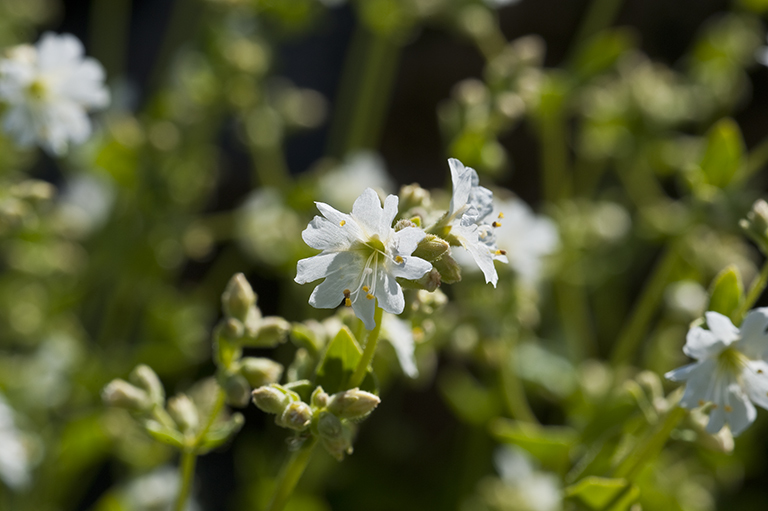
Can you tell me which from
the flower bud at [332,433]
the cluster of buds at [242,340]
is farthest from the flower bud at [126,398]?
the flower bud at [332,433]

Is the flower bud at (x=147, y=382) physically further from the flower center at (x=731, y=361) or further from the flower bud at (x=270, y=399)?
the flower center at (x=731, y=361)

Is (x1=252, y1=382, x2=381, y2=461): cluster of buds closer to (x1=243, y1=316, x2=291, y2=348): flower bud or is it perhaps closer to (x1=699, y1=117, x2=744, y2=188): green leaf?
(x1=243, y1=316, x2=291, y2=348): flower bud


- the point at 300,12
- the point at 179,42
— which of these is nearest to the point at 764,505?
the point at 300,12

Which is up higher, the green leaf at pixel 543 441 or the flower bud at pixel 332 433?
the flower bud at pixel 332 433

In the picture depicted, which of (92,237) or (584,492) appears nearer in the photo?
(584,492)

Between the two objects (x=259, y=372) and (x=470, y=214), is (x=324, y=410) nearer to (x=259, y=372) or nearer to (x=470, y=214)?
(x=259, y=372)

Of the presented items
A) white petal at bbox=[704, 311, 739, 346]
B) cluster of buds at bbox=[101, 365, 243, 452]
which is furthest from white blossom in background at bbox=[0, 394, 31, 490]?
white petal at bbox=[704, 311, 739, 346]

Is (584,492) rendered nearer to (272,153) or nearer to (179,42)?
(272,153)
